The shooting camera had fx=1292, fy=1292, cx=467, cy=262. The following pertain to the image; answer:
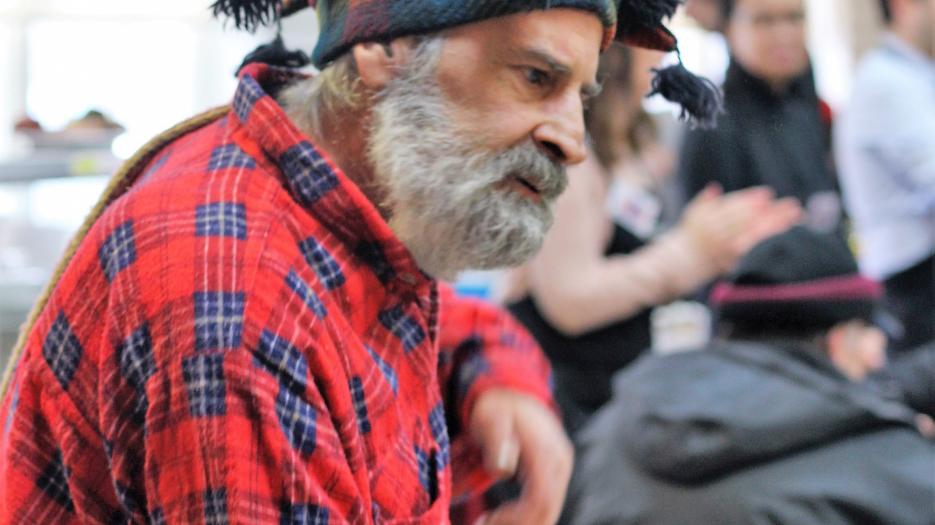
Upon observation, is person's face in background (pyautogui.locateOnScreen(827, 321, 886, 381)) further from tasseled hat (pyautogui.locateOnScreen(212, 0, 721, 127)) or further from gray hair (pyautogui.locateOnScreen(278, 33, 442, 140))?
gray hair (pyautogui.locateOnScreen(278, 33, 442, 140))

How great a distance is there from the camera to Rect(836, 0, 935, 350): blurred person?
11.2 ft

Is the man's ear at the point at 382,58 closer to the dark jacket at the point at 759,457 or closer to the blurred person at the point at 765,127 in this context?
the dark jacket at the point at 759,457

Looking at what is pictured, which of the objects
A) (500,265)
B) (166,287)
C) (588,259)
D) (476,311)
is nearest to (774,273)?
(588,259)

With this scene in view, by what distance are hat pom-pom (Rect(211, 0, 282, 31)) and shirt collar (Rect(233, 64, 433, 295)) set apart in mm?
149

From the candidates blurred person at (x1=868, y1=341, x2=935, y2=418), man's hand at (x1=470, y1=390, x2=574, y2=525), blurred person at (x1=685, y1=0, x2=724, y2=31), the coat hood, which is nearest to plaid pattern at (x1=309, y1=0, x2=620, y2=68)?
man's hand at (x1=470, y1=390, x2=574, y2=525)

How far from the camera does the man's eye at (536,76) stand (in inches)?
46.1

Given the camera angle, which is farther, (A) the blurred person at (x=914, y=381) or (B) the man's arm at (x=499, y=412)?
(A) the blurred person at (x=914, y=381)

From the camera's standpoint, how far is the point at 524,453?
49.4 inches

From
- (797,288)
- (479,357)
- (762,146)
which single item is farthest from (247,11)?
(762,146)

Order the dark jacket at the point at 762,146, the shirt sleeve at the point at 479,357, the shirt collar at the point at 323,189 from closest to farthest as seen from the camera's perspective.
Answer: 1. the shirt collar at the point at 323,189
2. the shirt sleeve at the point at 479,357
3. the dark jacket at the point at 762,146

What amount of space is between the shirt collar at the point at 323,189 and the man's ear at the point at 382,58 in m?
0.10

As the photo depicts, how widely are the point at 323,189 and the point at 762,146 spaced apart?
233cm

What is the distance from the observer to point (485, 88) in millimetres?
1180

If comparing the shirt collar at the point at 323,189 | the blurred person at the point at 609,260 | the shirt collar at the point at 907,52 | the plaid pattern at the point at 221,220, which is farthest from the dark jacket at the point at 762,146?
the plaid pattern at the point at 221,220
